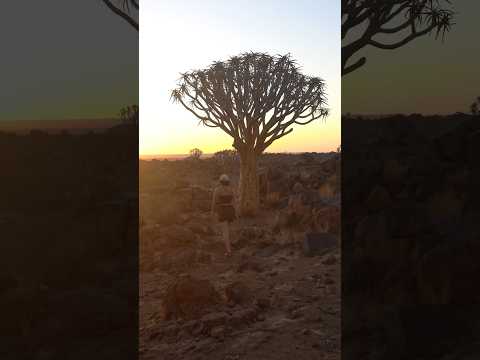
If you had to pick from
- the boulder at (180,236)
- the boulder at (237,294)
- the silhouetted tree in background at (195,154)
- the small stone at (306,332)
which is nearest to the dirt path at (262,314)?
the small stone at (306,332)

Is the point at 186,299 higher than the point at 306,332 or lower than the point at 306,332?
higher

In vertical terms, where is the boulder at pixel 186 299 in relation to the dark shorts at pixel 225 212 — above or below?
below

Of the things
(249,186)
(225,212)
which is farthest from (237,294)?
(249,186)

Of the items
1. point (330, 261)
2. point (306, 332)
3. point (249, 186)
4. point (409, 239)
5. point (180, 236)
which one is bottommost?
point (306, 332)

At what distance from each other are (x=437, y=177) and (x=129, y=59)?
2.38 metres

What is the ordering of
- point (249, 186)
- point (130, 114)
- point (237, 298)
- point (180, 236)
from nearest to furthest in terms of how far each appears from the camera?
point (130, 114)
point (237, 298)
point (180, 236)
point (249, 186)

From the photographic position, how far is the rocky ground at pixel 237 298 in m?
5.67

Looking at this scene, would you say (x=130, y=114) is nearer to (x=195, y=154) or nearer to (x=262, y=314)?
(x=262, y=314)

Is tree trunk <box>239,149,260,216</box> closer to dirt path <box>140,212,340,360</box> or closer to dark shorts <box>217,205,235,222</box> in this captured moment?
dirt path <box>140,212,340,360</box>

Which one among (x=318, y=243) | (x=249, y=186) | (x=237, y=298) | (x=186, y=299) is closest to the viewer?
(x=186, y=299)

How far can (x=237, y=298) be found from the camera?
7316 millimetres

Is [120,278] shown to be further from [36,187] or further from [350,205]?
[350,205]

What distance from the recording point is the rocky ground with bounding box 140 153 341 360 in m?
5.67

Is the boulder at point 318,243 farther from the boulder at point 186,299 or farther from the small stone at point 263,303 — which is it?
the boulder at point 186,299
